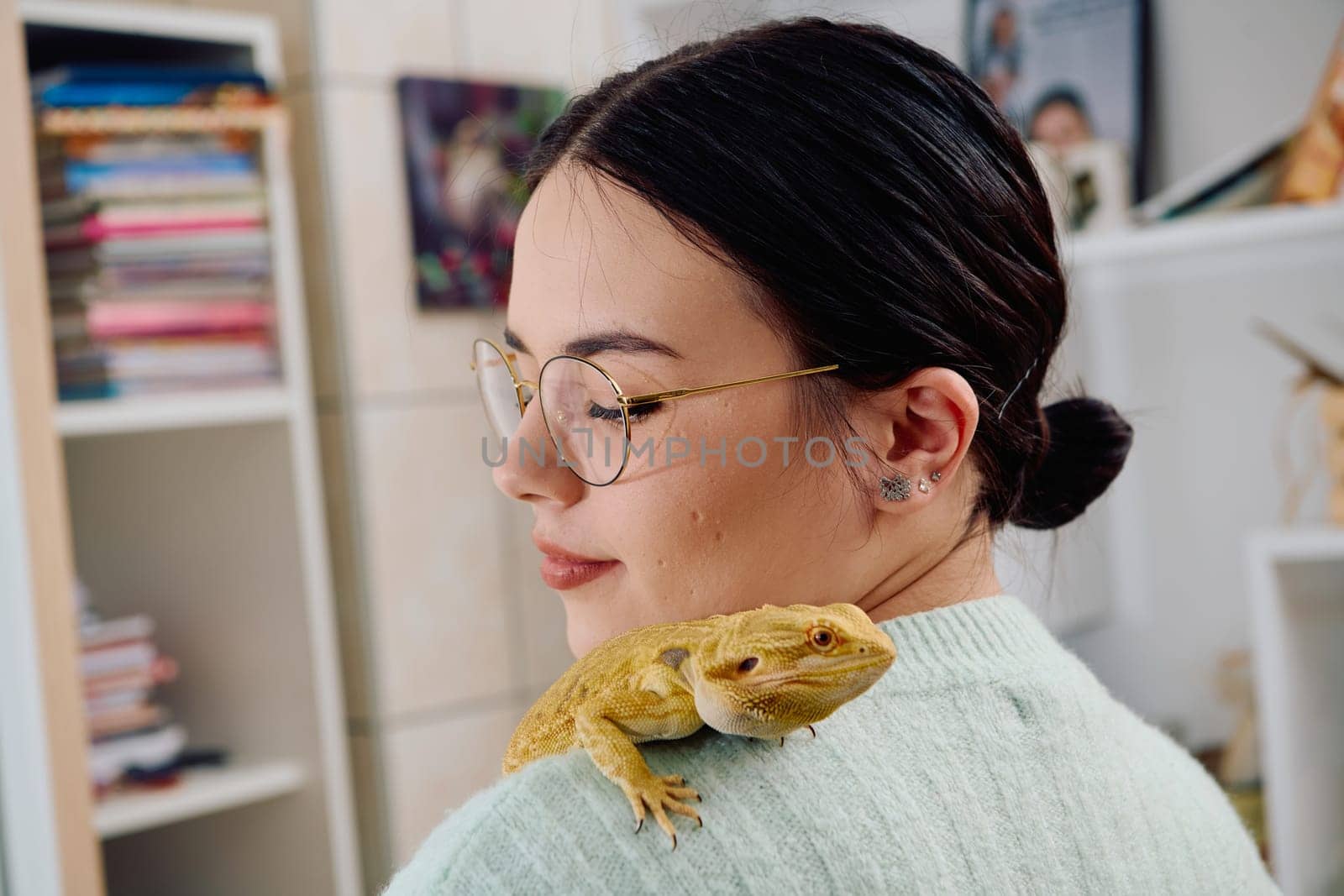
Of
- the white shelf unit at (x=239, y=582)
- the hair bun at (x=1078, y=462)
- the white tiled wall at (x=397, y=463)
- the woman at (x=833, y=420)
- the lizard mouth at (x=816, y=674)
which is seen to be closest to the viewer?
the lizard mouth at (x=816, y=674)

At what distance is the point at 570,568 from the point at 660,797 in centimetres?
22

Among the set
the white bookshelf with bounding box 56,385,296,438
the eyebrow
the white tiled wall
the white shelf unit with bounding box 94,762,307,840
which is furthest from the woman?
the white tiled wall

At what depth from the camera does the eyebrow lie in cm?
75

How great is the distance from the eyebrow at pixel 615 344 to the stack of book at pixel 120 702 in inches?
71.3

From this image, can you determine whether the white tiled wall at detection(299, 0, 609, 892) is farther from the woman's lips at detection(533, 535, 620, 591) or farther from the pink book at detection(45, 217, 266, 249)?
the woman's lips at detection(533, 535, 620, 591)

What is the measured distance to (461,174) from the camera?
2.75 metres

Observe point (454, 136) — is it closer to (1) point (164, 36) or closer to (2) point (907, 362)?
(1) point (164, 36)

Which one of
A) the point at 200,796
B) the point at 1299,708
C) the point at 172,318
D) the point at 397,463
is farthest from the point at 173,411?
the point at 1299,708

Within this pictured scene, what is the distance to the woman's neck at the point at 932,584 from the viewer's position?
2.64 ft

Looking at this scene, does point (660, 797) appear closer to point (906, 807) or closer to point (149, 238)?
Result: point (906, 807)

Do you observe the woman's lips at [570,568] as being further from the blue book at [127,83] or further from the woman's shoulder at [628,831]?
the blue book at [127,83]

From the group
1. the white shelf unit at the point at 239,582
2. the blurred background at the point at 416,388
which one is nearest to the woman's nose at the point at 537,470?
the blurred background at the point at 416,388

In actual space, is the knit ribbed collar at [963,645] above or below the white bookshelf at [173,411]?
below

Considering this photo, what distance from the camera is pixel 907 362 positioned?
0.77 metres
